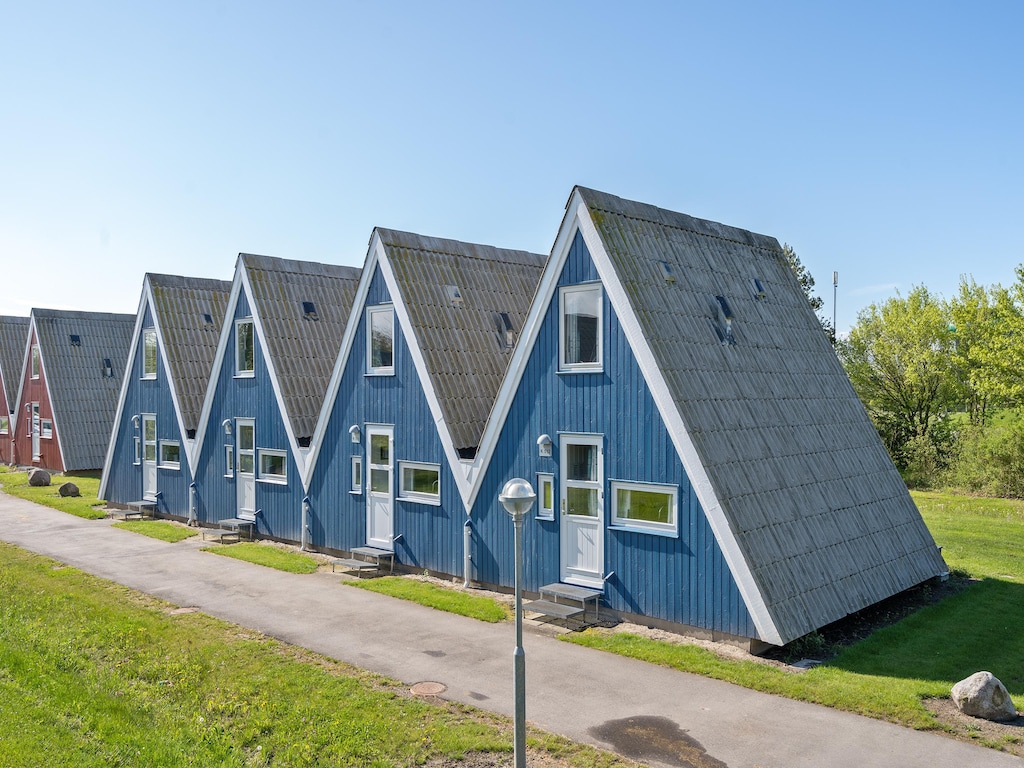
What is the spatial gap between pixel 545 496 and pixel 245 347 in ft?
36.3

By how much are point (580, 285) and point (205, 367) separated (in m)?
15.6

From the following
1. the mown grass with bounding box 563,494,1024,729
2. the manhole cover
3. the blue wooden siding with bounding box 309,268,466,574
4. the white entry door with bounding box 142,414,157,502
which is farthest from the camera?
the white entry door with bounding box 142,414,157,502

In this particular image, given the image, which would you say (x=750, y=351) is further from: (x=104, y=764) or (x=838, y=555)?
(x=104, y=764)

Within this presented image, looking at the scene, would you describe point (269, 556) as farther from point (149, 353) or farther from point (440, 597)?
point (149, 353)

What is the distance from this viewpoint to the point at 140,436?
2628cm

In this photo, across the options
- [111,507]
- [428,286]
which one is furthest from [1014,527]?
[111,507]

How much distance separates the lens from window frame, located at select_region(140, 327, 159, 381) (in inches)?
1006

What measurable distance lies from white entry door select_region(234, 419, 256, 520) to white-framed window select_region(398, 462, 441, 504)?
598cm

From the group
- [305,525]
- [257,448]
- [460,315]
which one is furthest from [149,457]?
[460,315]

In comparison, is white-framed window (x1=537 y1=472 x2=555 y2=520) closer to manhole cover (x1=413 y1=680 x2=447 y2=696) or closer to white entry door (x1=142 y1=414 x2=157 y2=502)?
manhole cover (x1=413 y1=680 x2=447 y2=696)

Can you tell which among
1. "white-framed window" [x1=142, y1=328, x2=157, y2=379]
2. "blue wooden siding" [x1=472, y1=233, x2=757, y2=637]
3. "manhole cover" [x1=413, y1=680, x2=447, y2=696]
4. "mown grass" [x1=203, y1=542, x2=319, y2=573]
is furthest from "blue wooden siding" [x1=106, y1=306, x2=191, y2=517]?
"manhole cover" [x1=413, y1=680, x2=447, y2=696]

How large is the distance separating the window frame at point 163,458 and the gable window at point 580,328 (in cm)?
1511

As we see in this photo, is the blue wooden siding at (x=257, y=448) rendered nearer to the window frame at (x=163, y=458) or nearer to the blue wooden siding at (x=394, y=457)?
the blue wooden siding at (x=394, y=457)

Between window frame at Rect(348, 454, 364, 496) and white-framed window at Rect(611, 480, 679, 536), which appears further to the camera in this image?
window frame at Rect(348, 454, 364, 496)
